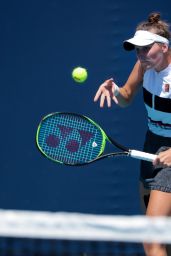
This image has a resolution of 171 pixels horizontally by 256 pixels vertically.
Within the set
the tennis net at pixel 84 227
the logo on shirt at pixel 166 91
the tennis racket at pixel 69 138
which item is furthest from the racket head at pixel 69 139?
the tennis net at pixel 84 227

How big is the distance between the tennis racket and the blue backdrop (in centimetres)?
49

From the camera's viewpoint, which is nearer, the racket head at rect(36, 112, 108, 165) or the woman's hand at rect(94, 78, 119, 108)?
the woman's hand at rect(94, 78, 119, 108)

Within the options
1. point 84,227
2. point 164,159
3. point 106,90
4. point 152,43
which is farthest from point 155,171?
point 84,227

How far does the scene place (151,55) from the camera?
333cm

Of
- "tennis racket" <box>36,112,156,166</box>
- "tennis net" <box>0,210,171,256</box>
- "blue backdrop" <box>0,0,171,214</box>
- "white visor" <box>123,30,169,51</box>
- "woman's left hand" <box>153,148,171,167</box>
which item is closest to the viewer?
"tennis net" <box>0,210,171,256</box>

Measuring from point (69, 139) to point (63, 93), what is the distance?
0.54 m

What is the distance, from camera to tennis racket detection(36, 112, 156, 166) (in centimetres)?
359

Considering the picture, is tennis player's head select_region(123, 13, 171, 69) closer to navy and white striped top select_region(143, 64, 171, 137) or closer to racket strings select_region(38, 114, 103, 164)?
navy and white striped top select_region(143, 64, 171, 137)

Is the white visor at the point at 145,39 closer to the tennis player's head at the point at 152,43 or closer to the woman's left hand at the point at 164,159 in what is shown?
the tennis player's head at the point at 152,43

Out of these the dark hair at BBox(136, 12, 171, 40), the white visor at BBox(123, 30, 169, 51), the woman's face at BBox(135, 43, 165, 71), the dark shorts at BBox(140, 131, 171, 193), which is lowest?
the dark shorts at BBox(140, 131, 171, 193)

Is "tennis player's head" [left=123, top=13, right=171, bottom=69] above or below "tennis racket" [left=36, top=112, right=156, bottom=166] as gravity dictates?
above

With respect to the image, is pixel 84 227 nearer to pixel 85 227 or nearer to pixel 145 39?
pixel 85 227

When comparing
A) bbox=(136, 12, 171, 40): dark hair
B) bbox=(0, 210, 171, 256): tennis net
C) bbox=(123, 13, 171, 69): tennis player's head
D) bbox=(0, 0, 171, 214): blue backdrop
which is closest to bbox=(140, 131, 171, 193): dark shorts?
bbox=(123, 13, 171, 69): tennis player's head

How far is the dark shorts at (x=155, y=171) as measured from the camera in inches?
132
